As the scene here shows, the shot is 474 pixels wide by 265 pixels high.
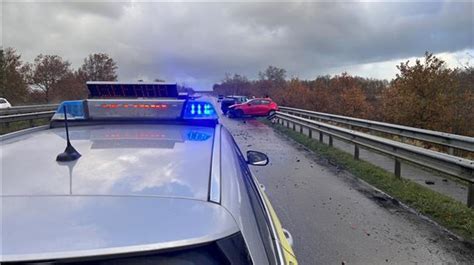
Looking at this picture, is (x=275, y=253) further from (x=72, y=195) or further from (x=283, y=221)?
(x=283, y=221)

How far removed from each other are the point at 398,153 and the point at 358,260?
14.3 feet

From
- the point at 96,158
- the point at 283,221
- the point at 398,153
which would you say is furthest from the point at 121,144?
the point at 398,153

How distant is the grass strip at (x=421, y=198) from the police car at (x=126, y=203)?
14.0ft

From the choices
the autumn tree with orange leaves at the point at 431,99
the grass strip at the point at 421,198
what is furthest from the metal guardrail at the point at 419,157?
the autumn tree with orange leaves at the point at 431,99

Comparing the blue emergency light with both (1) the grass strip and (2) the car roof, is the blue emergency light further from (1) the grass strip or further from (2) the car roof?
(1) the grass strip

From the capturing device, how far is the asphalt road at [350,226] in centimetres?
437

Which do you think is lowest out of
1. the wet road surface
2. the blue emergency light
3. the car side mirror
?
the wet road surface

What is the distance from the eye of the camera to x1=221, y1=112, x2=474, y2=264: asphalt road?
14.3 feet

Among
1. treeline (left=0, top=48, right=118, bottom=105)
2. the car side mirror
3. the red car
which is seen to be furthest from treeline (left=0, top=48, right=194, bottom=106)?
the car side mirror

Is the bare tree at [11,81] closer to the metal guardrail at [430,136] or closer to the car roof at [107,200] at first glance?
the metal guardrail at [430,136]

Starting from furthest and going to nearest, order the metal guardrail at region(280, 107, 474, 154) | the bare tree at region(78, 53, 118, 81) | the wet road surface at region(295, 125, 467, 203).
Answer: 1. the bare tree at region(78, 53, 118, 81)
2. the metal guardrail at region(280, 107, 474, 154)
3. the wet road surface at region(295, 125, 467, 203)

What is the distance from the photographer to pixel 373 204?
6445 millimetres

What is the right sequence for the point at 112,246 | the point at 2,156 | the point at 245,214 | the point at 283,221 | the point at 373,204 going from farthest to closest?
the point at 373,204
the point at 283,221
the point at 2,156
the point at 245,214
the point at 112,246

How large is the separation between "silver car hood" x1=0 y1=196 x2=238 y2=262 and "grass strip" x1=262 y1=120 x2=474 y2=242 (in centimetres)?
470
